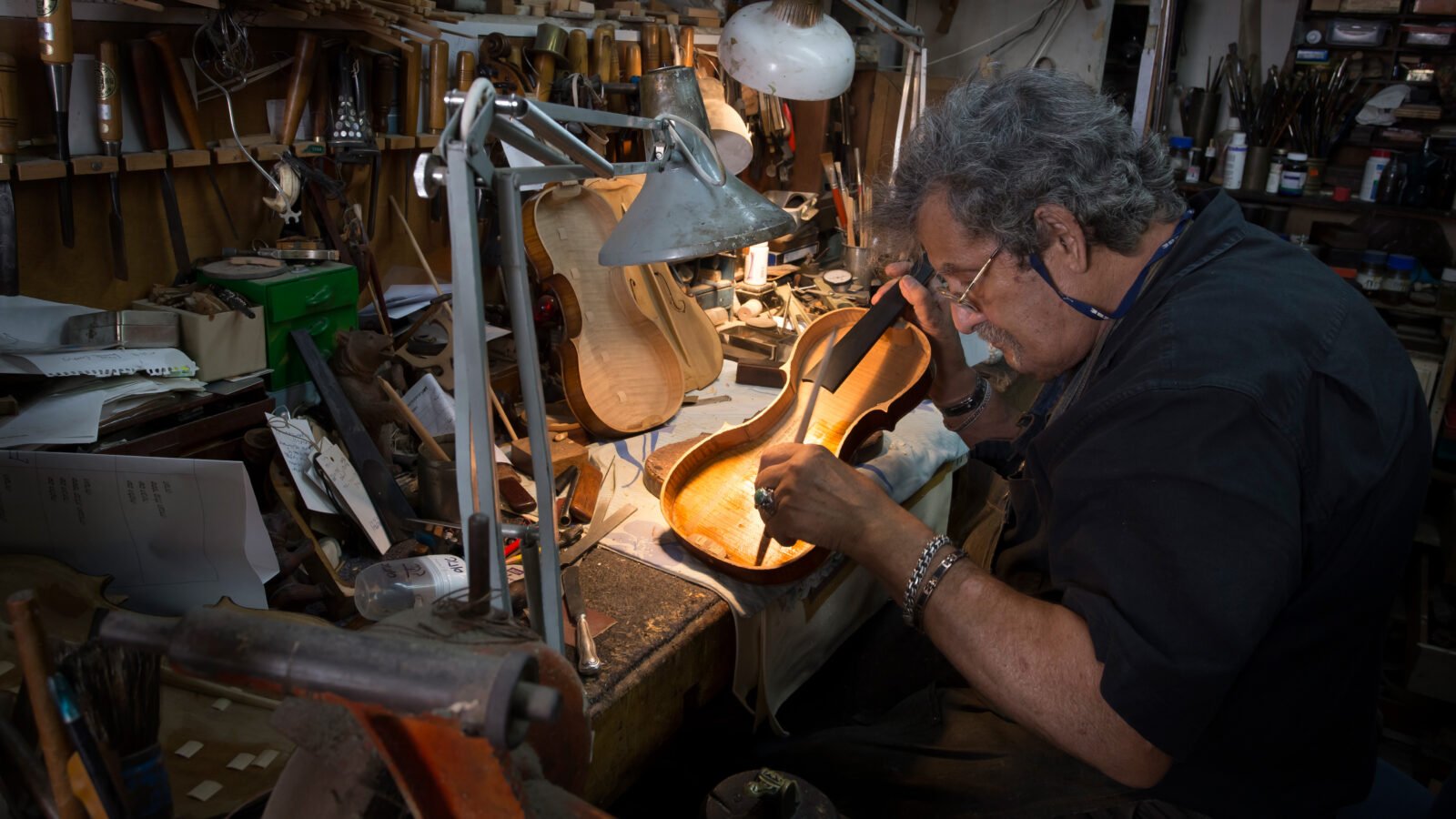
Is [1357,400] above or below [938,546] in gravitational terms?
above

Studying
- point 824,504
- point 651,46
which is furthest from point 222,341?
point 651,46

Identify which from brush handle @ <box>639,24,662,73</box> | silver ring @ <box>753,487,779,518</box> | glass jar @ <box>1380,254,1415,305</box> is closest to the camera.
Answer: silver ring @ <box>753,487,779,518</box>

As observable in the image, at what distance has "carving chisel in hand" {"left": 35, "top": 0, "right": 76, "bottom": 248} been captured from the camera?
1669mm

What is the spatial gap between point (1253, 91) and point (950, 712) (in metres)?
4.04

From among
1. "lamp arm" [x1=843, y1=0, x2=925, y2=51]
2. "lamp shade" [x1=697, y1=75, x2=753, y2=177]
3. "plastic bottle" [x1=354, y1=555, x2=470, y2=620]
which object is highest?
"lamp arm" [x1=843, y1=0, x2=925, y2=51]

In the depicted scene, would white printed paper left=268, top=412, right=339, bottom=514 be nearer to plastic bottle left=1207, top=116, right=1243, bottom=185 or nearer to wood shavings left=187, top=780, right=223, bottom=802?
wood shavings left=187, top=780, right=223, bottom=802

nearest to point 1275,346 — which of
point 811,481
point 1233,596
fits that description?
point 1233,596

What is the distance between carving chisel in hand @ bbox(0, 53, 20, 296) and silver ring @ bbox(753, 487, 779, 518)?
4.73 ft

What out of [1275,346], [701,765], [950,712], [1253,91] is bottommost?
[701,765]

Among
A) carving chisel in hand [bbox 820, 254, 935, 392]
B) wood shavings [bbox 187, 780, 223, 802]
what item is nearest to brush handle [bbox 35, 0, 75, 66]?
wood shavings [bbox 187, 780, 223, 802]

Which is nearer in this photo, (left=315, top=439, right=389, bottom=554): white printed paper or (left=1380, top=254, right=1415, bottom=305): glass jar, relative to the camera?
(left=315, top=439, right=389, bottom=554): white printed paper

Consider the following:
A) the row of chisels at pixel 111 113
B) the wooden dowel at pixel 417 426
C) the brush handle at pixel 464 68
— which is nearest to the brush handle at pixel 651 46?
the brush handle at pixel 464 68

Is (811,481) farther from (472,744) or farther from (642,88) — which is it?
(642,88)

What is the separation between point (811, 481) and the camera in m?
1.77
